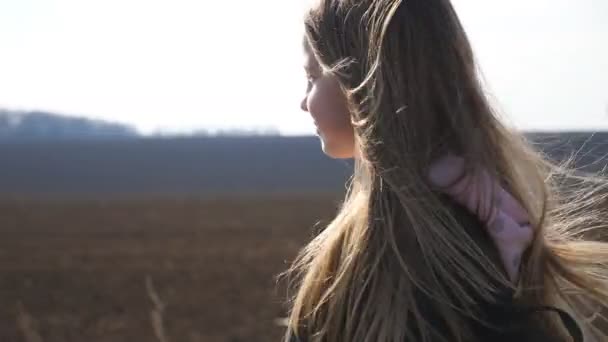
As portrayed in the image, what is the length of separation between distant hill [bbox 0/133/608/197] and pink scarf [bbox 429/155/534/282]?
→ 3298 cm

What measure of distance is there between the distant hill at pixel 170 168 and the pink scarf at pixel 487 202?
108 feet

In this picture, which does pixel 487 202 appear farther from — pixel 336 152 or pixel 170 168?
pixel 170 168

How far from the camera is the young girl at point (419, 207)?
1.38m

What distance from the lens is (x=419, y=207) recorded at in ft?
4.66

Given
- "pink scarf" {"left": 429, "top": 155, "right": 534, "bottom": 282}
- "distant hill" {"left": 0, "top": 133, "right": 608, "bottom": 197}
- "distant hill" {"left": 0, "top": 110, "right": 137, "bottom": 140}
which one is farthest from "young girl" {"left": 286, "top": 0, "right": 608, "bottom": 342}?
"distant hill" {"left": 0, "top": 110, "right": 137, "bottom": 140}

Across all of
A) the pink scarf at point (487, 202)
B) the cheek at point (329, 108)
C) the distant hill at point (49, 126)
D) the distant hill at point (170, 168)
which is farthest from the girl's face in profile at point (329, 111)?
the distant hill at point (49, 126)

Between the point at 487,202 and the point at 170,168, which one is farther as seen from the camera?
the point at 170,168

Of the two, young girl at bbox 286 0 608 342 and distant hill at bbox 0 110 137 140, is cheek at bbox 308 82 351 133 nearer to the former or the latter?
young girl at bbox 286 0 608 342

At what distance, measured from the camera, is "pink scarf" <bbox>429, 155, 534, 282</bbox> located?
1.43 m

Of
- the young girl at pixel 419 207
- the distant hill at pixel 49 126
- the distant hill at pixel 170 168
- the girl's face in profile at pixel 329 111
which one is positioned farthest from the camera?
the distant hill at pixel 49 126

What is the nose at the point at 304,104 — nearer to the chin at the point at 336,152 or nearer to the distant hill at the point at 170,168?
the chin at the point at 336,152

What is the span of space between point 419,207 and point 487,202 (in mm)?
119

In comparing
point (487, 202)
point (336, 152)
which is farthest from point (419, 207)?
point (336, 152)

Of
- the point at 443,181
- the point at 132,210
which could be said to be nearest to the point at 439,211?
the point at 443,181
